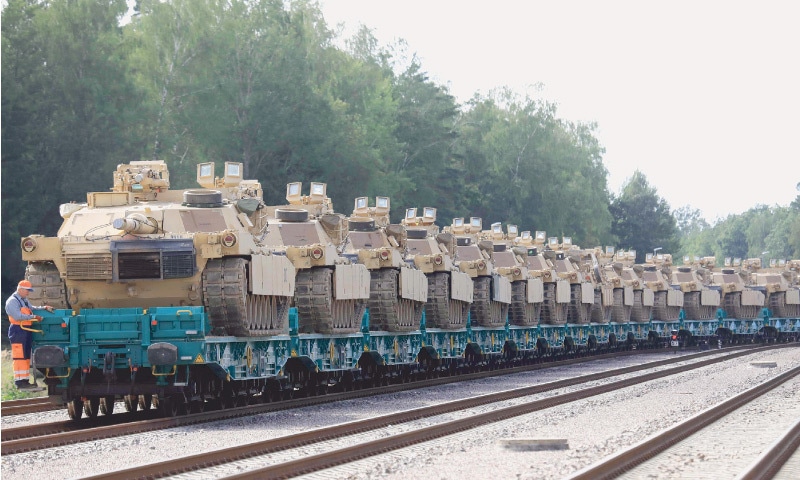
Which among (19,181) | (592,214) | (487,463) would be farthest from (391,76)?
(487,463)

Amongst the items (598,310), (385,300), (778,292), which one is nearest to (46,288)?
(385,300)

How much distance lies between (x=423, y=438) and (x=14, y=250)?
32109 millimetres

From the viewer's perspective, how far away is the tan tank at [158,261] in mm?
19641

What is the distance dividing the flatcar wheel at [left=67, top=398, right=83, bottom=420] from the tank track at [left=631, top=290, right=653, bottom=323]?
4175 centimetres

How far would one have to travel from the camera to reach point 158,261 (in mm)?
19625

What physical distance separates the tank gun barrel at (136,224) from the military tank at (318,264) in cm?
304

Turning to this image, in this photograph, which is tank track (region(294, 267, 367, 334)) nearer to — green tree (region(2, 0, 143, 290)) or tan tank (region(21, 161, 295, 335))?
tan tank (region(21, 161, 295, 335))

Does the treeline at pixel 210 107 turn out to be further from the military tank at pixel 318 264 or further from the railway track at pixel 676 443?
the railway track at pixel 676 443

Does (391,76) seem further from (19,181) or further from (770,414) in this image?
(770,414)

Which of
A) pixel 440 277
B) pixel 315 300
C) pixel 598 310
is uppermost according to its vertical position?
pixel 440 277

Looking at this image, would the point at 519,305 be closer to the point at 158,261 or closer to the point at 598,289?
the point at 598,289

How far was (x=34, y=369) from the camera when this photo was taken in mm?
19031

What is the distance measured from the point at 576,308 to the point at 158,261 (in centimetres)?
3119

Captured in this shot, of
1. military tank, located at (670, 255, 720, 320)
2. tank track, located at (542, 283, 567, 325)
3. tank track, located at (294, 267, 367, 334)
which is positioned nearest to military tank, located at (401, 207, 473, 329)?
tank track, located at (294, 267, 367, 334)
